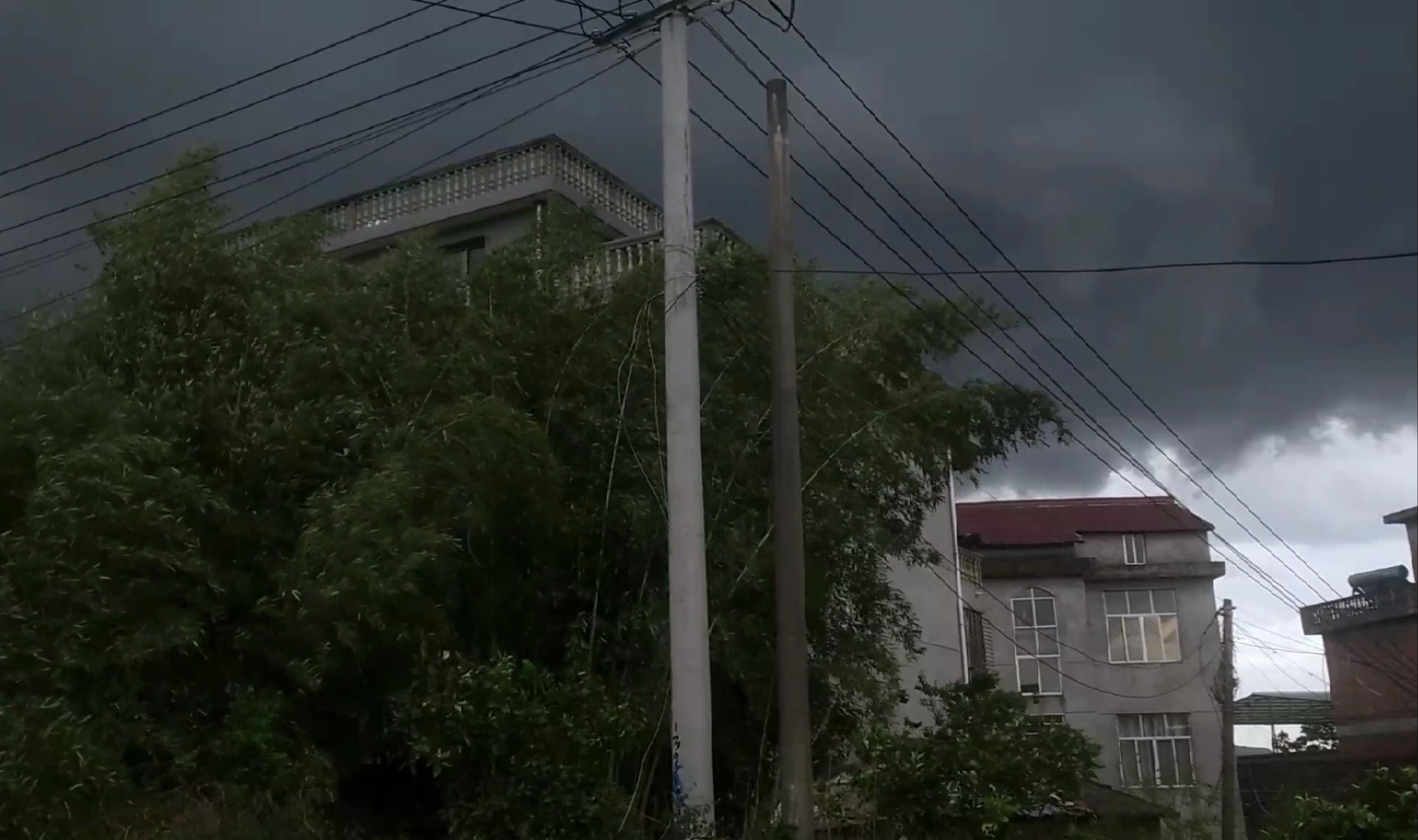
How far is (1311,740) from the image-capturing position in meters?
18.9

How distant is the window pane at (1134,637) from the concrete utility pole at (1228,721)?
1174cm

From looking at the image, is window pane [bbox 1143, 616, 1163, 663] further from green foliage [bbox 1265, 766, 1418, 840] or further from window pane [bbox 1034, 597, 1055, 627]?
green foliage [bbox 1265, 766, 1418, 840]

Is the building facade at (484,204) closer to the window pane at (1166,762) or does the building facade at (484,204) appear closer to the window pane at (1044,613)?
the window pane at (1044,613)

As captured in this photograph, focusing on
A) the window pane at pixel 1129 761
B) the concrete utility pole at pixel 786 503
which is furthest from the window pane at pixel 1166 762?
the concrete utility pole at pixel 786 503

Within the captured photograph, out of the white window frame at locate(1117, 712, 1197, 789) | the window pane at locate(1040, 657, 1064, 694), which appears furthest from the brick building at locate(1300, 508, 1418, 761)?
the window pane at locate(1040, 657, 1064, 694)

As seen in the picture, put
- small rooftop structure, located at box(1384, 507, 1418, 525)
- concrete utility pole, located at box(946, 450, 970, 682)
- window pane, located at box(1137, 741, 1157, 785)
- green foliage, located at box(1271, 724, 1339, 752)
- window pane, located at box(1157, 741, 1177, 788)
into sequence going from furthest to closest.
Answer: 1. window pane, located at box(1137, 741, 1157, 785)
2. window pane, located at box(1157, 741, 1177, 788)
3. concrete utility pole, located at box(946, 450, 970, 682)
4. green foliage, located at box(1271, 724, 1339, 752)
5. small rooftop structure, located at box(1384, 507, 1418, 525)

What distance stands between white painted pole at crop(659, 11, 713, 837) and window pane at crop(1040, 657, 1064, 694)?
24927mm

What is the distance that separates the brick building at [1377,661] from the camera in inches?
314

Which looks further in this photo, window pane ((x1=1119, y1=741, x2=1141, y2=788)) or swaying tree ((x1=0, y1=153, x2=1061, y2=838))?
window pane ((x1=1119, y1=741, x2=1141, y2=788))

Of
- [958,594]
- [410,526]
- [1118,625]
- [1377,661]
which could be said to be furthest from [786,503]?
[1118,625]

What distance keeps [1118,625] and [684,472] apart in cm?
2643

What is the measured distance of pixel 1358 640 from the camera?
9438 millimetres

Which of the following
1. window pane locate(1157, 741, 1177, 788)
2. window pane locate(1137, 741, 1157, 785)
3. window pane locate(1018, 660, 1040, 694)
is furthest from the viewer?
window pane locate(1018, 660, 1040, 694)

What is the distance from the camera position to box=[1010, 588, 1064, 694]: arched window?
108 feet
